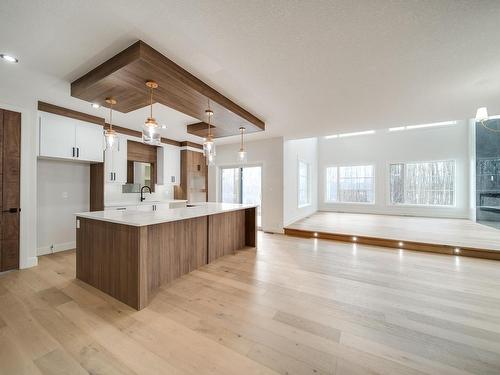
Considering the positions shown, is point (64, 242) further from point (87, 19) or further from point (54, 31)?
point (87, 19)

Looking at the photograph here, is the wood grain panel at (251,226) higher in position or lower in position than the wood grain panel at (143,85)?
lower

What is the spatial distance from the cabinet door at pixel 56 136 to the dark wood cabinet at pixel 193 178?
2.78m

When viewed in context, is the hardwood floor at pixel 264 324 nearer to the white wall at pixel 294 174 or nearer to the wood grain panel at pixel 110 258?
the wood grain panel at pixel 110 258

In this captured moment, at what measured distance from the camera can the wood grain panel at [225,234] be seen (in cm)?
348

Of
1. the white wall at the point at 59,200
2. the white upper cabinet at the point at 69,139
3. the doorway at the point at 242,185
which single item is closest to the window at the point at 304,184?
the doorway at the point at 242,185

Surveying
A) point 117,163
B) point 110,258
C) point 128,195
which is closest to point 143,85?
point 110,258

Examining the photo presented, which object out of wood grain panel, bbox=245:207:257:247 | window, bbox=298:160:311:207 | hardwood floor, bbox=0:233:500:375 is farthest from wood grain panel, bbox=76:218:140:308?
window, bbox=298:160:311:207

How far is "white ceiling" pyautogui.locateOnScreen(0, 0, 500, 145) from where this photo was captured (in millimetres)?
1549

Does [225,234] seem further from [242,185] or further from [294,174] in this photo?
[294,174]

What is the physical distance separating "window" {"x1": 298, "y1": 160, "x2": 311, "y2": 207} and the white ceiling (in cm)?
418

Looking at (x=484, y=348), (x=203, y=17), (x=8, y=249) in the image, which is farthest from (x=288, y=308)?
(x=8, y=249)

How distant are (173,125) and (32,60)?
2.43 m

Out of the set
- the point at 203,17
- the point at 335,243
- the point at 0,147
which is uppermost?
the point at 203,17

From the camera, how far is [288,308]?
2.10 m
